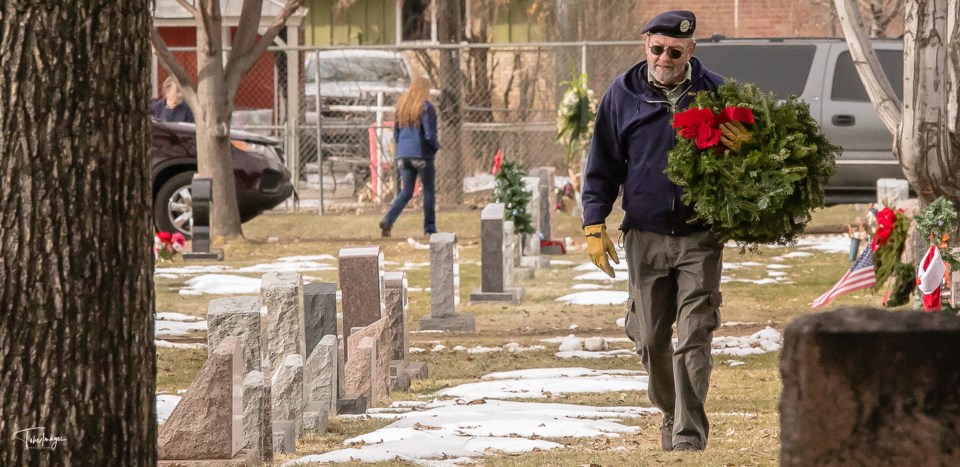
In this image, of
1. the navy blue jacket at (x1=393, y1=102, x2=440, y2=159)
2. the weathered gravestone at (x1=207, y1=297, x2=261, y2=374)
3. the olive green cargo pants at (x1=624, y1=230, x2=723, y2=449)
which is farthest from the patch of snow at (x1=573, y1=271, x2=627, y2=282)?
the weathered gravestone at (x1=207, y1=297, x2=261, y2=374)

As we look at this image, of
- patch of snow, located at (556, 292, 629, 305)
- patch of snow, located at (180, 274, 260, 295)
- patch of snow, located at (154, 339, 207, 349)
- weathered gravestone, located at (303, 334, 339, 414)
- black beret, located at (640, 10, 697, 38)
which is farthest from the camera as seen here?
patch of snow, located at (180, 274, 260, 295)

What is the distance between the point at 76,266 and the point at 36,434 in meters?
0.51

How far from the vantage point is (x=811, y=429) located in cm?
338

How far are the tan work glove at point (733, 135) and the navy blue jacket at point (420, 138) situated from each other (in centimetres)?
1262

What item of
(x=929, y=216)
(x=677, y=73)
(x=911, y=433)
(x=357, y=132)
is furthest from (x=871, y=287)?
(x=357, y=132)

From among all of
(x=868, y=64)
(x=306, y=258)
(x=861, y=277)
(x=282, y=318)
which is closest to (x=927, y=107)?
(x=868, y=64)

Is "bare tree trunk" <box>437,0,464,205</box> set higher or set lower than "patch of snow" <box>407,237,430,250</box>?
higher

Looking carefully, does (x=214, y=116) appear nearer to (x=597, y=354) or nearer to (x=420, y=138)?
(x=420, y=138)

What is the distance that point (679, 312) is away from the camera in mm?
7230

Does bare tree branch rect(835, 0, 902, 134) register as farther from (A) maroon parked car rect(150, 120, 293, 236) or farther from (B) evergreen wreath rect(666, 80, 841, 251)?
(A) maroon parked car rect(150, 120, 293, 236)

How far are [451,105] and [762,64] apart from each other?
610 cm

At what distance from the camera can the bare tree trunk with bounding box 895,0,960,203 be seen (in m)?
10.3

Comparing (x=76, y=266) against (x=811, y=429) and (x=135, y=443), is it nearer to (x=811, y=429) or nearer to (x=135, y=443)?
(x=135, y=443)

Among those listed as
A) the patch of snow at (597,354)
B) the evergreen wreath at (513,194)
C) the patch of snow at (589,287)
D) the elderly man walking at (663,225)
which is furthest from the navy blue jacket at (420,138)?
the elderly man walking at (663,225)
